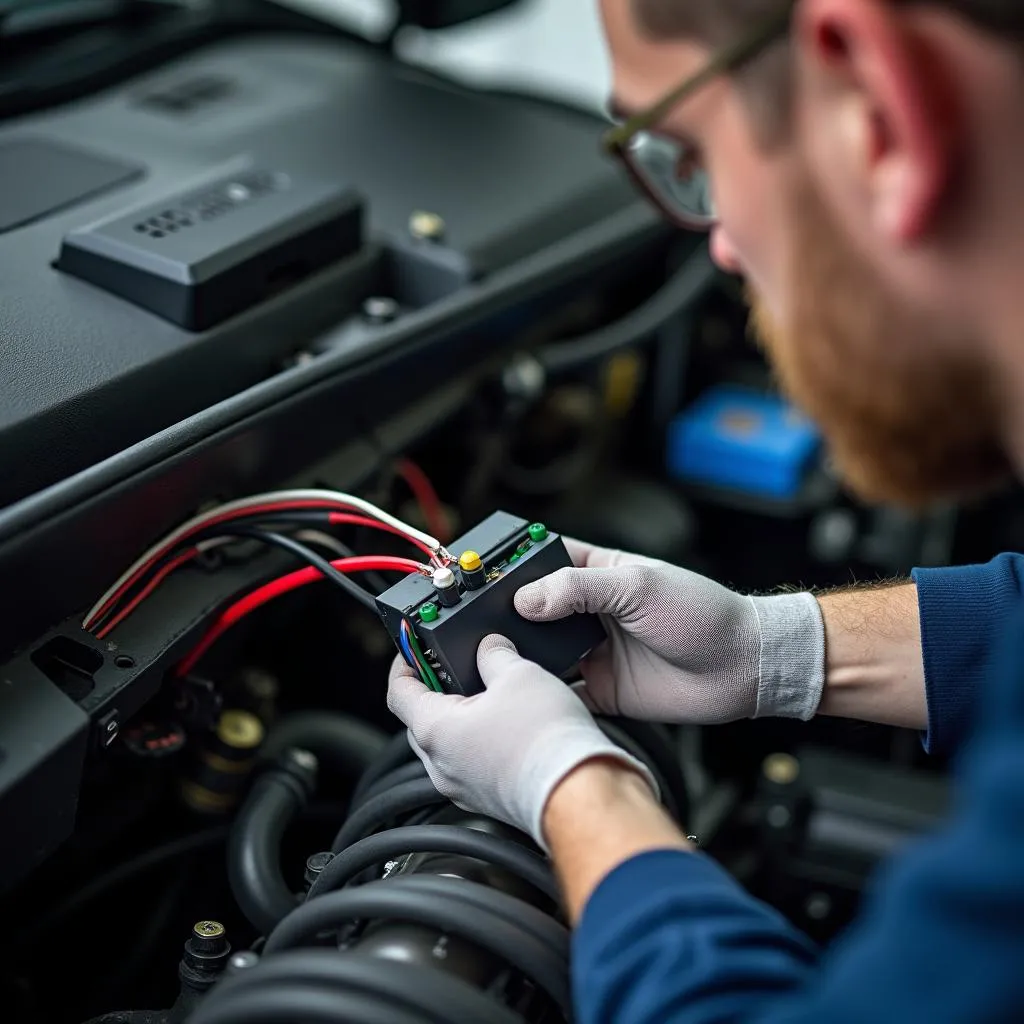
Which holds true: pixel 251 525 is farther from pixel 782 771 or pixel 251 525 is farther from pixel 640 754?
pixel 782 771

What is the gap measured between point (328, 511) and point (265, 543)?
57mm

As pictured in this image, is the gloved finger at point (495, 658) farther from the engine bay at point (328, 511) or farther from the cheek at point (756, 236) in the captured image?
the cheek at point (756, 236)

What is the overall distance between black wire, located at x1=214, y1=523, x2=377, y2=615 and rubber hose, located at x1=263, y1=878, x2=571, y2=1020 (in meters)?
0.19

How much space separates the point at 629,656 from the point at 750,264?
11.5 inches

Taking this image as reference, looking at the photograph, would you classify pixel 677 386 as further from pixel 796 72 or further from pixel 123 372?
pixel 796 72

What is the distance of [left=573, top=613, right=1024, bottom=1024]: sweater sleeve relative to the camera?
48 cm

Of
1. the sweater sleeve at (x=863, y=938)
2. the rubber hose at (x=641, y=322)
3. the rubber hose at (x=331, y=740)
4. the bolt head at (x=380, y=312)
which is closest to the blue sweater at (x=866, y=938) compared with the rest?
the sweater sleeve at (x=863, y=938)

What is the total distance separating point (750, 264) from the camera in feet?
2.32

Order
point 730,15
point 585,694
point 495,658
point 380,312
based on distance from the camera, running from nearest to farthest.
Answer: point 730,15 < point 495,658 < point 585,694 < point 380,312

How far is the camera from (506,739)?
27.6 inches

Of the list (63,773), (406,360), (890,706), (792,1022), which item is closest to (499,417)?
(406,360)

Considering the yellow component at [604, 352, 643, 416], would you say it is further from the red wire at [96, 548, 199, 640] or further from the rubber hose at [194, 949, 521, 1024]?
the rubber hose at [194, 949, 521, 1024]

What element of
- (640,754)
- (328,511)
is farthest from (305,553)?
(640,754)

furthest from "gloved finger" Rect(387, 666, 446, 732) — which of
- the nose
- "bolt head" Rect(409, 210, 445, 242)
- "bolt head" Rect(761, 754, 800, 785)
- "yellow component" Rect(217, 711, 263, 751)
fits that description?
"bolt head" Rect(761, 754, 800, 785)
